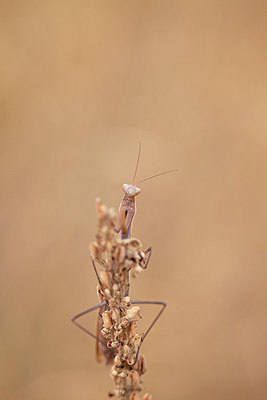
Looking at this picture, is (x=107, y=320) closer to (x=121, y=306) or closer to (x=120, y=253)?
(x=121, y=306)

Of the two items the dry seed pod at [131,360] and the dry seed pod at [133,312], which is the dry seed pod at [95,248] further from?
the dry seed pod at [131,360]

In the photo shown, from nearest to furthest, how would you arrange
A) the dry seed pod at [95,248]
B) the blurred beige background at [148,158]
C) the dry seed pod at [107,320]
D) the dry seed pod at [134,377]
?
1. the dry seed pod at [95,248]
2. the dry seed pod at [134,377]
3. the dry seed pod at [107,320]
4. the blurred beige background at [148,158]

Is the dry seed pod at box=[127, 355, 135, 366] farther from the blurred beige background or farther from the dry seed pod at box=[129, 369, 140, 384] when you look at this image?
the blurred beige background

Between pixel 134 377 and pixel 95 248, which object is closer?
pixel 95 248

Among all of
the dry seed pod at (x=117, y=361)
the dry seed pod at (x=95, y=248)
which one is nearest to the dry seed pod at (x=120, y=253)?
the dry seed pod at (x=95, y=248)

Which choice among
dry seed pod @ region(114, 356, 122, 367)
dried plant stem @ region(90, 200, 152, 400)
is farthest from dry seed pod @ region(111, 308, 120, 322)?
dry seed pod @ region(114, 356, 122, 367)

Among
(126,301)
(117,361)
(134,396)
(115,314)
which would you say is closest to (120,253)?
(126,301)

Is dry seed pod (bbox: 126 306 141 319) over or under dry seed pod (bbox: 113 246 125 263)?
under

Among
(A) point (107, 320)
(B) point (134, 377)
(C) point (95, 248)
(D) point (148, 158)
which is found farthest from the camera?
(D) point (148, 158)

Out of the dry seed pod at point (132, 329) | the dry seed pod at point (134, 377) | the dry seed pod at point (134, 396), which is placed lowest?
the dry seed pod at point (134, 396)
